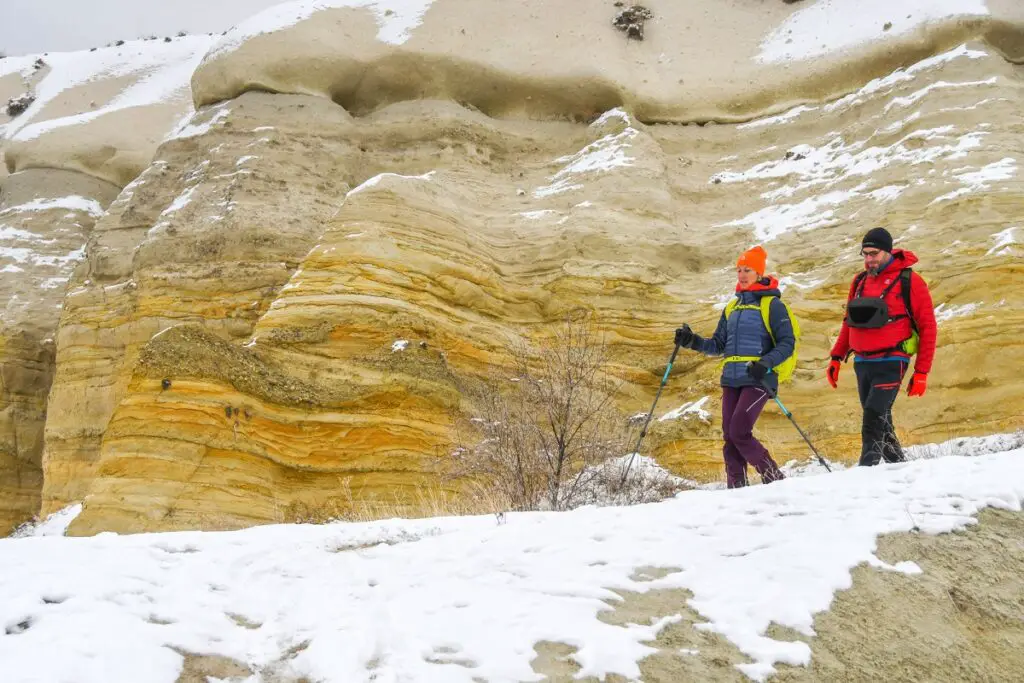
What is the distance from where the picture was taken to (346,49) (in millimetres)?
17656

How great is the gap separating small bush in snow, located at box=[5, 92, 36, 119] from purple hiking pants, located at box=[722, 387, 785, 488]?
1182 inches

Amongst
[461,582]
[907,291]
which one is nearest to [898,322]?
[907,291]

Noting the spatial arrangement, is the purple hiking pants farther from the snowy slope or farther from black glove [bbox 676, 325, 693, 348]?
the snowy slope

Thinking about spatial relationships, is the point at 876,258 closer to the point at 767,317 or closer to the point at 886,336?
the point at 886,336

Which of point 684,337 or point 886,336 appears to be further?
point 684,337

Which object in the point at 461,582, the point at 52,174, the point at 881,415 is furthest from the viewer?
the point at 52,174

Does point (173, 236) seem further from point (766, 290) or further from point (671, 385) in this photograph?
point (766, 290)

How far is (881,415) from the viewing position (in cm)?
568

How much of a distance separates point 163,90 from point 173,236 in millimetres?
13284

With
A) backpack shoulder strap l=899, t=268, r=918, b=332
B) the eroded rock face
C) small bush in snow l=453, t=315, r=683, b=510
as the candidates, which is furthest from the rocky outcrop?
backpack shoulder strap l=899, t=268, r=918, b=332

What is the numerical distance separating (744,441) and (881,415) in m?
1.01

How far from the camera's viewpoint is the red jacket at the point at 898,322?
5.62 metres

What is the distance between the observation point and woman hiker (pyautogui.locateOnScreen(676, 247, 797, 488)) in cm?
589

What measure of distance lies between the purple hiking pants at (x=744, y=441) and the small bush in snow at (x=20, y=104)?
30012 millimetres
